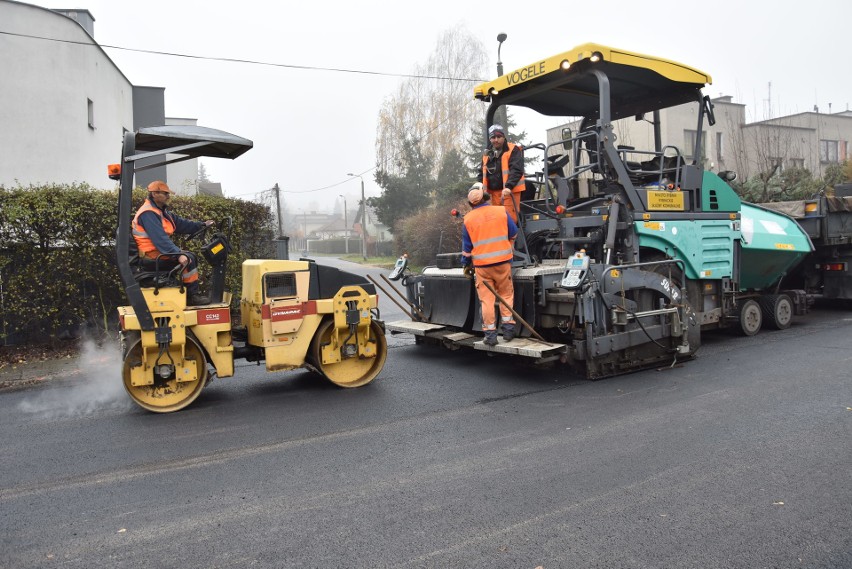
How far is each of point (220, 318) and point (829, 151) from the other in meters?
36.1

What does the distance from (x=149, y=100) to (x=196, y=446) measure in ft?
79.4

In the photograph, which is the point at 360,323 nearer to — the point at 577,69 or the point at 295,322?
the point at 295,322

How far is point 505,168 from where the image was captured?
23.5 feet

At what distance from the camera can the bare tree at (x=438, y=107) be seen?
38.3 metres

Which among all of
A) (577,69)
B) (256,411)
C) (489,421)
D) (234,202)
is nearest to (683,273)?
(577,69)

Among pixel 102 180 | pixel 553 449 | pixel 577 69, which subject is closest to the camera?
pixel 553 449

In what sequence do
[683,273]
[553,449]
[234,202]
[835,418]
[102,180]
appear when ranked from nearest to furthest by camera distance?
[553,449], [835,418], [683,273], [234,202], [102,180]

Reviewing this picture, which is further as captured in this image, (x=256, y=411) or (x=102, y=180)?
(x=102, y=180)

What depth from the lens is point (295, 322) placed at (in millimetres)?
5980

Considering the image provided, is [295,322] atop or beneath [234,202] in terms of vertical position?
beneath

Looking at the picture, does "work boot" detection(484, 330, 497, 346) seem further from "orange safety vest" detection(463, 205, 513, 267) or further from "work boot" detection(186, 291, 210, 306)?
"work boot" detection(186, 291, 210, 306)

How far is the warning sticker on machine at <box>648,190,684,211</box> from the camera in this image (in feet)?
23.4

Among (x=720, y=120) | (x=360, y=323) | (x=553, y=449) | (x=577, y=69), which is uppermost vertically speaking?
(x=720, y=120)

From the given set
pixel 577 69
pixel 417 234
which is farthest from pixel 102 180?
pixel 577 69
